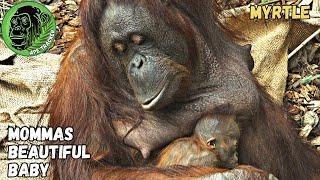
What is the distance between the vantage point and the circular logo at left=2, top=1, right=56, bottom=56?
7.56ft

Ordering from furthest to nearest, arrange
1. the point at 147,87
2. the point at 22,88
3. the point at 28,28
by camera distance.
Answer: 1. the point at 22,88
2. the point at 28,28
3. the point at 147,87

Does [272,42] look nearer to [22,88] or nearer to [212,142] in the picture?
[212,142]

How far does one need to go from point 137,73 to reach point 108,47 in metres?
0.11

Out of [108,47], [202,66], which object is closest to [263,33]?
[202,66]

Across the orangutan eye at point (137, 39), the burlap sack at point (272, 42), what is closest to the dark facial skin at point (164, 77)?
the orangutan eye at point (137, 39)

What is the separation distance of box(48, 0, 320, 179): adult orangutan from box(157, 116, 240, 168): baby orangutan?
0.03 metres

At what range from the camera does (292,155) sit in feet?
7.50

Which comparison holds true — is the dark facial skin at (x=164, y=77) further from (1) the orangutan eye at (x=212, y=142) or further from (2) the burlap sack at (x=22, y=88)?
(2) the burlap sack at (x=22, y=88)

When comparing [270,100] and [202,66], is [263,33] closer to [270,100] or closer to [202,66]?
[270,100]

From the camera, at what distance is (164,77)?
1.99 m

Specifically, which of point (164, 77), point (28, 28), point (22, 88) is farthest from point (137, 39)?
point (22, 88)

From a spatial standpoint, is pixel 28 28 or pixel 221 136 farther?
pixel 28 28

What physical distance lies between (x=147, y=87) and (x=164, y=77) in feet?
0.15

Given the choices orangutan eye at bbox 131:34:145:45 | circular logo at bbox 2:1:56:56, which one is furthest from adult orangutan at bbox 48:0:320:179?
circular logo at bbox 2:1:56:56
